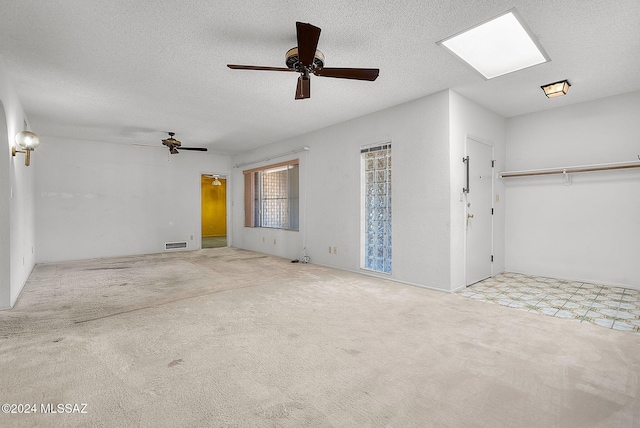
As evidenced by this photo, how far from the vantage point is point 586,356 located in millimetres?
2189

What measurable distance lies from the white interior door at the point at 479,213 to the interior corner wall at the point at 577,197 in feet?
2.20

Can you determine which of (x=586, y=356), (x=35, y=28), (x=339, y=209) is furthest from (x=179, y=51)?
(x=586, y=356)

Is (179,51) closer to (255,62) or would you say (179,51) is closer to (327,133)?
(255,62)

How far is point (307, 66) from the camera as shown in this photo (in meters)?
2.61

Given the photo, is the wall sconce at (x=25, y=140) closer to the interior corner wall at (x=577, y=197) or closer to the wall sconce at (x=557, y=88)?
the wall sconce at (x=557, y=88)

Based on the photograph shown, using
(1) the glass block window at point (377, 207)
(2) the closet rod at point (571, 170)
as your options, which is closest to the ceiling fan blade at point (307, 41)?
(1) the glass block window at point (377, 207)

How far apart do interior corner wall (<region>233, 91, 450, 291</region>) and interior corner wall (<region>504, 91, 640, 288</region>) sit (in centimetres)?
202

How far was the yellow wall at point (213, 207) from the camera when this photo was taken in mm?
11758

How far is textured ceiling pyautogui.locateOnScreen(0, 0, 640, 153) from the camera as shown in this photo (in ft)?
7.63

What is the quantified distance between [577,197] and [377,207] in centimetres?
295

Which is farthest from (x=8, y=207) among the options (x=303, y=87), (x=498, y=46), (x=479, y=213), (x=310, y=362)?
(x=479, y=213)

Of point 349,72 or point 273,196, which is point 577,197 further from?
point 273,196

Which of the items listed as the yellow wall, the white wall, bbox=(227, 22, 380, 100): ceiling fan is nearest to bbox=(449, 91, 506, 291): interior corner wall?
bbox=(227, 22, 380, 100): ceiling fan

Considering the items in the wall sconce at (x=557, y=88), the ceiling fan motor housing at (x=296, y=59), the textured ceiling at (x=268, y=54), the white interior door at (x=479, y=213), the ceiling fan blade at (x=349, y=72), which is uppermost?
the textured ceiling at (x=268, y=54)
